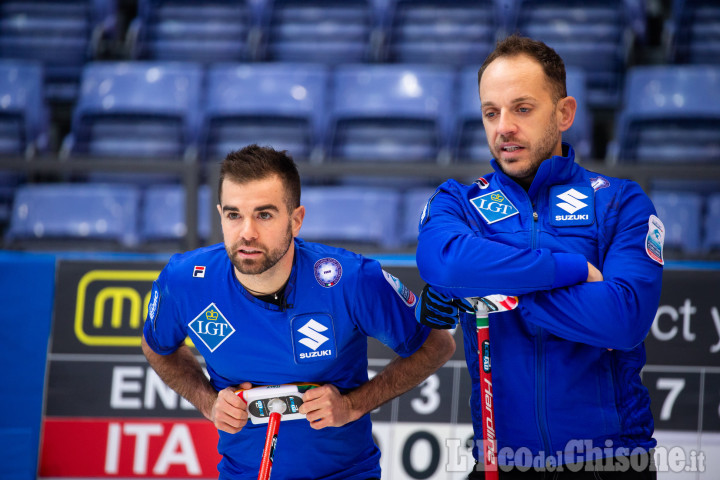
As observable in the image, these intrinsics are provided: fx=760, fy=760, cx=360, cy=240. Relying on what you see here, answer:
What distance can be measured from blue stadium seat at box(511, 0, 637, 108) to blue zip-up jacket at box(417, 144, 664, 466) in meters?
4.71

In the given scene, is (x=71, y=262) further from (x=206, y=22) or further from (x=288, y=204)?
(x=206, y=22)

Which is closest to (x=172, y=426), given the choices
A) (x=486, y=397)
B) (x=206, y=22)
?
(x=486, y=397)

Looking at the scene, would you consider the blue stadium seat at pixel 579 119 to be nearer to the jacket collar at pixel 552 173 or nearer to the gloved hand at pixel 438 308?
the jacket collar at pixel 552 173

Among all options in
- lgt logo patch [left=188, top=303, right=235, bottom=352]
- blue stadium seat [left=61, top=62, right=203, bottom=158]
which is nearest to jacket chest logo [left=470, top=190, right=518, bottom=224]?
lgt logo patch [left=188, top=303, right=235, bottom=352]

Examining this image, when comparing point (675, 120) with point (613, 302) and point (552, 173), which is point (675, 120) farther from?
point (613, 302)

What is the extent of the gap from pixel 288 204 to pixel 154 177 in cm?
374

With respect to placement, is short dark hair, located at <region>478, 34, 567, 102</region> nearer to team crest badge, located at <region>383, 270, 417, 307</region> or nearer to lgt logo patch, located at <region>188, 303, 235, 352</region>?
team crest badge, located at <region>383, 270, 417, 307</region>

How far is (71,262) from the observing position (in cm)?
402

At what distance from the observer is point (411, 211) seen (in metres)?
5.22

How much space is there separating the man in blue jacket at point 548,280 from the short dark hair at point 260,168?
19.9 inches

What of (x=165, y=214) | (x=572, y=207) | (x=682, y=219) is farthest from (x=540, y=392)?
(x=165, y=214)

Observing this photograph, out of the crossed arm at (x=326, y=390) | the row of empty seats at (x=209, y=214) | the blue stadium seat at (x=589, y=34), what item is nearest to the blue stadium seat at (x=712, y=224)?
the row of empty seats at (x=209, y=214)

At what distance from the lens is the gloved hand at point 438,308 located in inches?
87.4

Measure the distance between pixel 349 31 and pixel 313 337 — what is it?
4.84m
